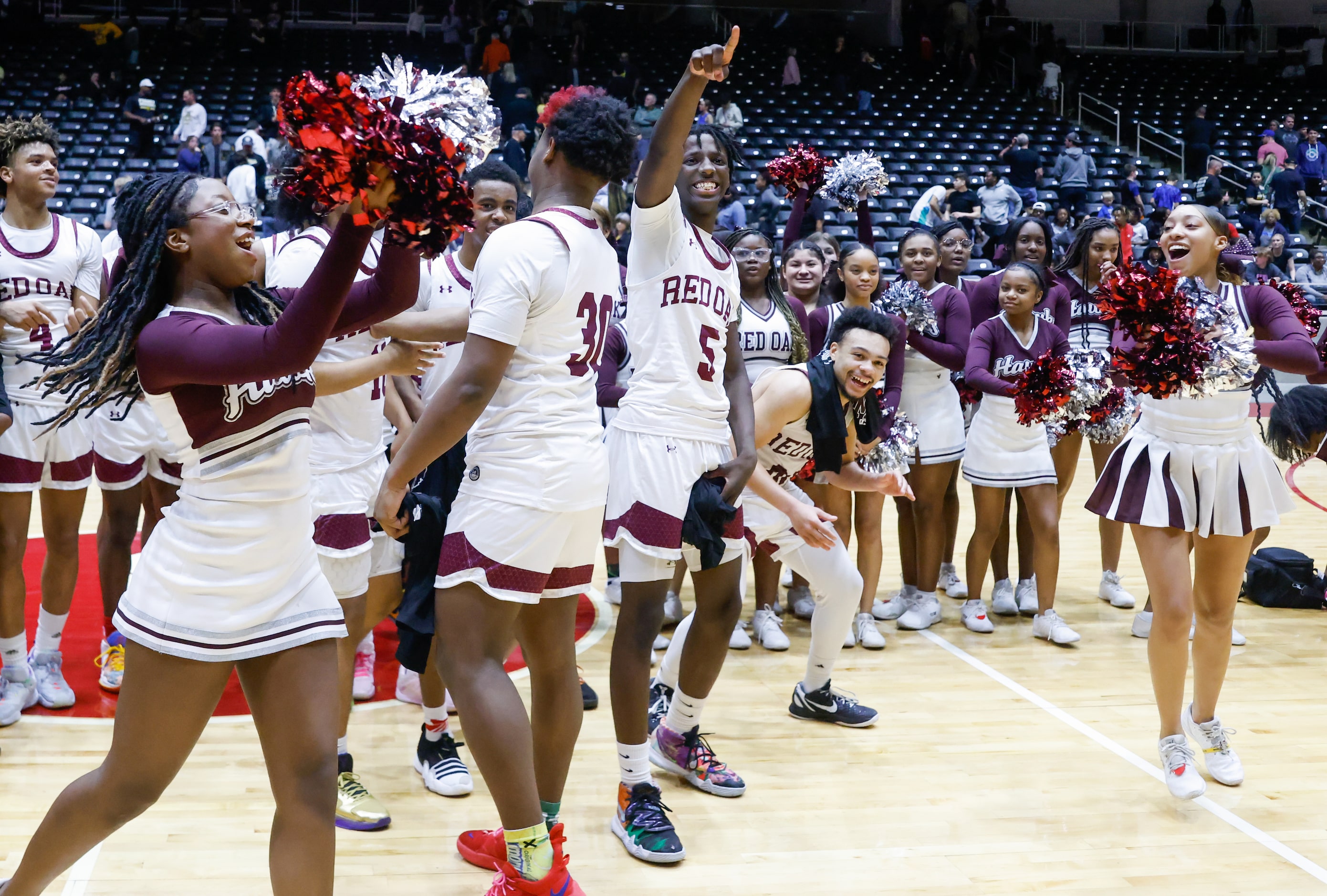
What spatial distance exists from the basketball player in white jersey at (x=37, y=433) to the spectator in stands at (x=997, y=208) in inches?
418

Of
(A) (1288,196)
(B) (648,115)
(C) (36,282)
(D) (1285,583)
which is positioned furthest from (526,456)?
(A) (1288,196)

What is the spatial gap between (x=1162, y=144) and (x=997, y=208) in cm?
665

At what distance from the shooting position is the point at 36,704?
4.09 m

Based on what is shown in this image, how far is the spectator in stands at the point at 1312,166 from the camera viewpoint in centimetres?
1625

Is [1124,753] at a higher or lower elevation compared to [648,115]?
lower

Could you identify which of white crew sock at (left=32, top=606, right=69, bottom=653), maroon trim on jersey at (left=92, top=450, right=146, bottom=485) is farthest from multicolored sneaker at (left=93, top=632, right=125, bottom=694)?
maroon trim on jersey at (left=92, top=450, right=146, bottom=485)

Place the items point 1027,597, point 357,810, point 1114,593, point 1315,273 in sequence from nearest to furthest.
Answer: point 357,810, point 1027,597, point 1114,593, point 1315,273

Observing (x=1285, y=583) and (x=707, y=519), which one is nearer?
(x=707, y=519)

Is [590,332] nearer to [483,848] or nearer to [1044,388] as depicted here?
[483,848]

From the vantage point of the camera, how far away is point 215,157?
13.1 metres

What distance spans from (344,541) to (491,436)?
2.53 ft

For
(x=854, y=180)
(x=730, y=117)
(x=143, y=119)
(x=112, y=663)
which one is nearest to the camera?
(x=112, y=663)

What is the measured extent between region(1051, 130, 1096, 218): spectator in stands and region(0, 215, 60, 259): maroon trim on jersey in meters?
12.6

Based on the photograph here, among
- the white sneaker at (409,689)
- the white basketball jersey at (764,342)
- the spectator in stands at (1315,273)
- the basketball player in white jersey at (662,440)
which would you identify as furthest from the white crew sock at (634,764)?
the spectator in stands at (1315,273)
